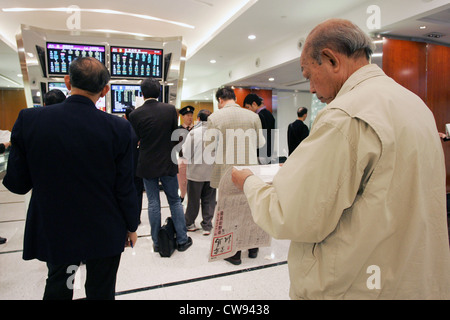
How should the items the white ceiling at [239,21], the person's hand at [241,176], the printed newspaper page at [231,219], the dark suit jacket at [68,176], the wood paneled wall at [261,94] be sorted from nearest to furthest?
the person's hand at [241,176], the dark suit jacket at [68,176], the printed newspaper page at [231,219], the white ceiling at [239,21], the wood paneled wall at [261,94]

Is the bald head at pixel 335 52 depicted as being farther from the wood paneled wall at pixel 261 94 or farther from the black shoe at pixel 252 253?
the wood paneled wall at pixel 261 94

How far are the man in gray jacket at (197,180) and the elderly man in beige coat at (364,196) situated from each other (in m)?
2.54

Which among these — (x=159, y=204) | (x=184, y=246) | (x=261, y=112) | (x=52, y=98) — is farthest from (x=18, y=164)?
(x=261, y=112)

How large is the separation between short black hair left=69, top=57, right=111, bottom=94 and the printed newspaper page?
74 cm

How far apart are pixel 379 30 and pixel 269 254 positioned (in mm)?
4089

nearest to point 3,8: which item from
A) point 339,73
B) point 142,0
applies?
point 142,0

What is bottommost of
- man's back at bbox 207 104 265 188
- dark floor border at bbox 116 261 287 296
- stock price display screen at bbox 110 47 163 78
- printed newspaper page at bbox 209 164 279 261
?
dark floor border at bbox 116 261 287 296

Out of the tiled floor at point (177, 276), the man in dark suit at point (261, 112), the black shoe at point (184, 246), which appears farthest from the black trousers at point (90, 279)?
the man in dark suit at point (261, 112)

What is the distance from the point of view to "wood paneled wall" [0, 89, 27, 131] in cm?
1264

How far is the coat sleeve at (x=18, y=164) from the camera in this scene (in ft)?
4.07

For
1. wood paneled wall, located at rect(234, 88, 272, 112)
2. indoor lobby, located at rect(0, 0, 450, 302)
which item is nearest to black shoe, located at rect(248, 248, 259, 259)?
indoor lobby, located at rect(0, 0, 450, 302)

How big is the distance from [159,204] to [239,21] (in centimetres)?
414

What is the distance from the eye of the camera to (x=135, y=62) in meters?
3.82

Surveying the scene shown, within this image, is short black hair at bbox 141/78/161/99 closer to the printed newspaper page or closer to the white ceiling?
the printed newspaper page
